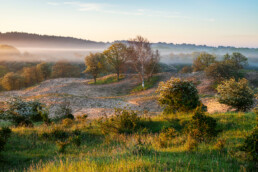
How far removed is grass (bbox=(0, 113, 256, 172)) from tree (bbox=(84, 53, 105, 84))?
138ft

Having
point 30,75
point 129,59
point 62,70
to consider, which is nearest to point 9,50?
point 30,75

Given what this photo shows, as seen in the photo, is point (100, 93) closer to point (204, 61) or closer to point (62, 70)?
point (204, 61)

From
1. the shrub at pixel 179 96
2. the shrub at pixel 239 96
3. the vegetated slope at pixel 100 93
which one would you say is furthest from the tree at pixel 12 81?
the shrub at pixel 239 96

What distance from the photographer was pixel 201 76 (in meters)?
45.1

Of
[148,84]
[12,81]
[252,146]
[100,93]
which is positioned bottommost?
[100,93]

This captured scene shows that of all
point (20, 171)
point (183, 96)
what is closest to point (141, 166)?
point (20, 171)

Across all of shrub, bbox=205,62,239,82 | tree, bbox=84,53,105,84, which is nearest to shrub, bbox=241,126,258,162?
shrub, bbox=205,62,239,82

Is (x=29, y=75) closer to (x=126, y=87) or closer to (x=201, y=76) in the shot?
(x=126, y=87)

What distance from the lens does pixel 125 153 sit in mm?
7070

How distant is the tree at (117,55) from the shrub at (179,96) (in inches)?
1438

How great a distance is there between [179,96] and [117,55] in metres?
38.3

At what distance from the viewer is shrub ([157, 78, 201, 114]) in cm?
1526

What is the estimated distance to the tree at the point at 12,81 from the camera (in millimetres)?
62219

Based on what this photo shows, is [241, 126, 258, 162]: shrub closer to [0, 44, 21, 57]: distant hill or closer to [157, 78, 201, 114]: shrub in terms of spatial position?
[157, 78, 201, 114]: shrub
